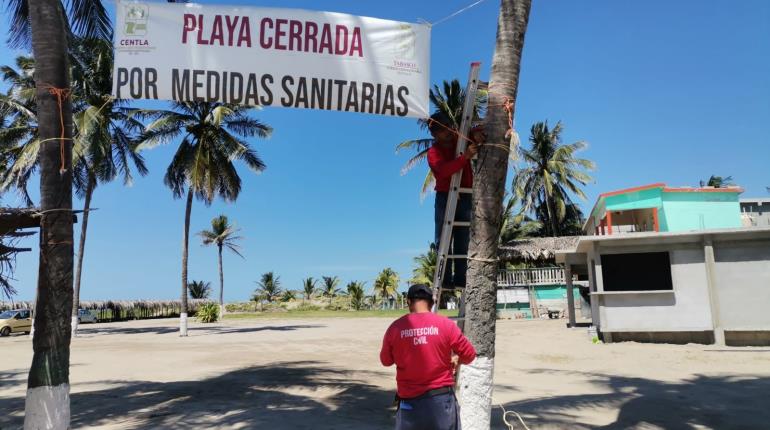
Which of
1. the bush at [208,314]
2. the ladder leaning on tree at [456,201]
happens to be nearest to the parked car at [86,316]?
the bush at [208,314]

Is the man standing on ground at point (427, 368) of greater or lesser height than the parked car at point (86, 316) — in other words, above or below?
above

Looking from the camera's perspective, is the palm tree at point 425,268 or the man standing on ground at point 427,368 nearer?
the man standing on ground at point 427,368

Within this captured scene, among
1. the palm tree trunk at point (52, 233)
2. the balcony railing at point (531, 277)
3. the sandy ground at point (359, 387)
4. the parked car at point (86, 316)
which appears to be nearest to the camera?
the palm tree trunk at point (52, 233)

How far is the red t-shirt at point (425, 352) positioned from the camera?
363 cm

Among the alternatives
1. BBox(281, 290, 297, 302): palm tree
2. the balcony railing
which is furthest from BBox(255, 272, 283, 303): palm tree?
the balcony railing

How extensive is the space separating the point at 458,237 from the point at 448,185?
0.56m

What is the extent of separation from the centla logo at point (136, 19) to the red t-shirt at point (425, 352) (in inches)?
144

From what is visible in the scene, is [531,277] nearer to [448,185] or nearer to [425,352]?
[448,185]

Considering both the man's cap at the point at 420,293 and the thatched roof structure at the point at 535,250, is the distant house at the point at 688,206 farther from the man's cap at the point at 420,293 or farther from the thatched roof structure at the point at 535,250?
the man's cap at the point at 420,293

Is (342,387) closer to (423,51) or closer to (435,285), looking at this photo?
(435,285)

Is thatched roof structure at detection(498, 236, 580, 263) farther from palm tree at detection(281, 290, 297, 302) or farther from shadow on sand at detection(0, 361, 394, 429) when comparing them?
palm tree at detection(281, 290, 297, 302)

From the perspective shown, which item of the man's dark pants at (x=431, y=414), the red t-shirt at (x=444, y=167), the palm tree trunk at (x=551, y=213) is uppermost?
the palm tree trunk at (x=551, y=213)

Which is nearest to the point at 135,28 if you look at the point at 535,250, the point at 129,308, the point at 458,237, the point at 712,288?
the point at 458,237

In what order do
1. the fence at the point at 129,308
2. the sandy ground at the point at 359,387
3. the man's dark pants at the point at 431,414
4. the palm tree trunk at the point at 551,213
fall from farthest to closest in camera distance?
the palm tree trunk at the point at 551,213 < the fence at the point at 129,308 < the sandy ground at the point at 359,387 < the man's dark pants at the point at 431,414
